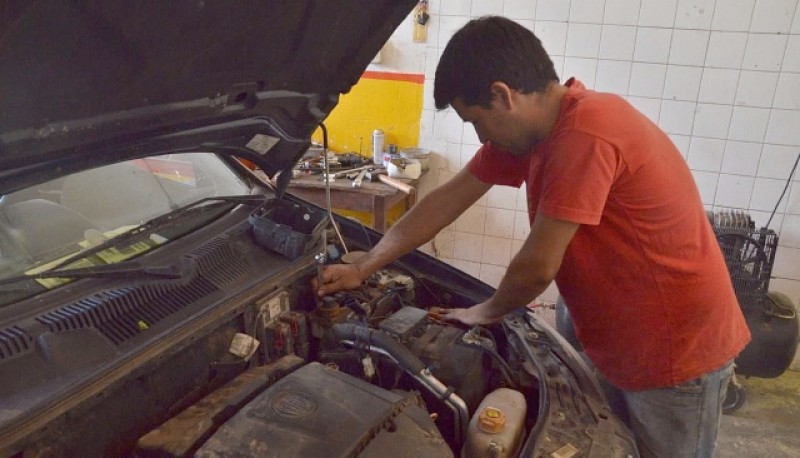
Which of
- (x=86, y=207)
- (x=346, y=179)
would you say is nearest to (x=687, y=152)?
(x=346, y=179)

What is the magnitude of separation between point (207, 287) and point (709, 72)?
9.27 feet

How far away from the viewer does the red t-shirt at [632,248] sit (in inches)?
50.9

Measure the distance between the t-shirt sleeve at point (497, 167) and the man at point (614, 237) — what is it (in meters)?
0.22

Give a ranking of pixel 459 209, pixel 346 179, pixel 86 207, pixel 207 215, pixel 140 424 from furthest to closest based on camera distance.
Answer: pixel 346 179 → pixel 459 209 → pixel 207 215 → pixel 86 207 → pixel 140 424

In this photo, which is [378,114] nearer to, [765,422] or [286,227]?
[286,227]

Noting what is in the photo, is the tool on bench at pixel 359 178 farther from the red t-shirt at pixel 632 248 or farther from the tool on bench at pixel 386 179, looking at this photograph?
the red t-shirt at pixel 632 248

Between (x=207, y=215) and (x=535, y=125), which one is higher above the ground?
(x=535, y=125)

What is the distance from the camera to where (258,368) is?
134 cm

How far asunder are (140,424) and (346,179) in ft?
7.19

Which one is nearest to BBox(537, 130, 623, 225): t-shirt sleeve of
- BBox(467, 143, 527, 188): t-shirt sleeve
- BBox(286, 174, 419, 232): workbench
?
BBox(467, 143, 527, 188): t-shirt sleeve

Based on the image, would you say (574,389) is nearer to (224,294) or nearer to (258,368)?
(258,368)

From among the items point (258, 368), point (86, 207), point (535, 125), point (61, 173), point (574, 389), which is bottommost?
point (574, 389)

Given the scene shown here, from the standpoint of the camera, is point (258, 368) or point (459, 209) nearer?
point (258, 368)

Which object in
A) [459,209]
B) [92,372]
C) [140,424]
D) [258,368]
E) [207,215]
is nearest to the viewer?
[92,372]
